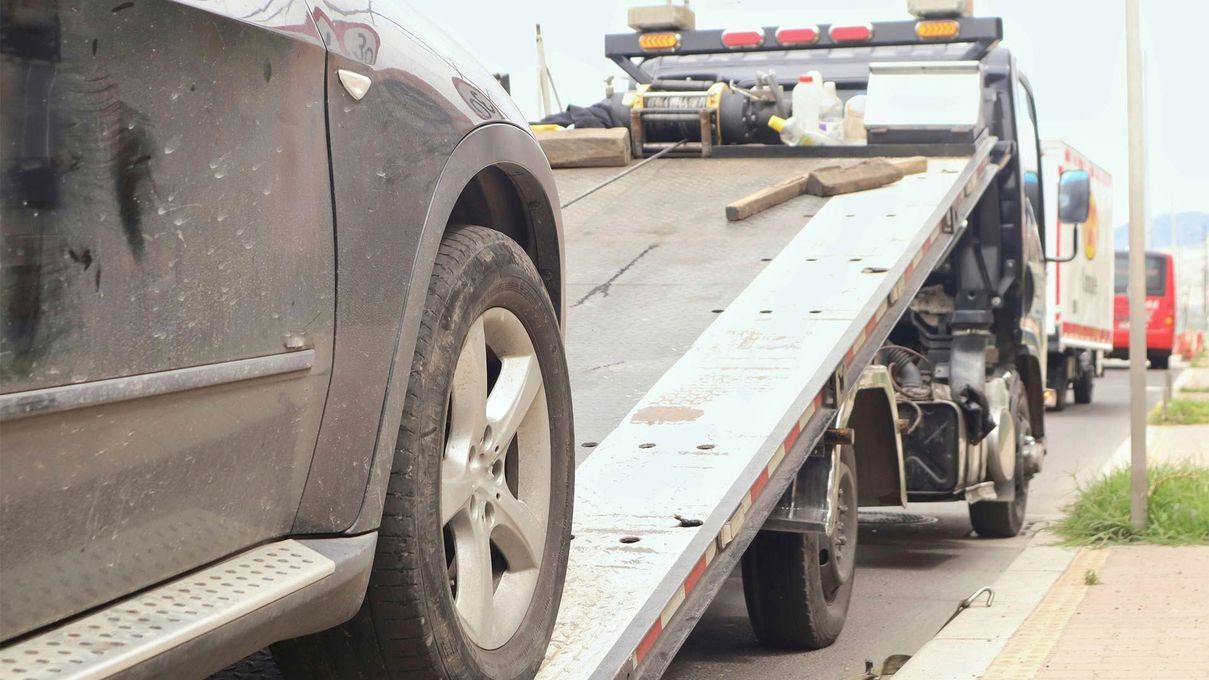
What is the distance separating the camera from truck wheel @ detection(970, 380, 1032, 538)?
Answer: 858cm

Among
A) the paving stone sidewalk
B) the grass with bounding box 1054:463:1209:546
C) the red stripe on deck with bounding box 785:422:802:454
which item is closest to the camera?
the red stripe on deck with bounding box 785:422:802:454

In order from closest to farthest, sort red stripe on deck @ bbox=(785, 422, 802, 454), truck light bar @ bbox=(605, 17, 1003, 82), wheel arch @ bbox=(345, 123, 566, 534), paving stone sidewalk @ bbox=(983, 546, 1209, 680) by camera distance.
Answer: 1. wheel arch @ bbox=(345, 123, 566, 534)
2. red stripe on deck @ bbox=(785, 422, 802, 454)
3. paving stone sidewalk @ bbox=(983, 546, 1209, 680)
4. truck light bar @ bbox=(605, 17, 1003, 82)

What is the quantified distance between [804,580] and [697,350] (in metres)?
0.92

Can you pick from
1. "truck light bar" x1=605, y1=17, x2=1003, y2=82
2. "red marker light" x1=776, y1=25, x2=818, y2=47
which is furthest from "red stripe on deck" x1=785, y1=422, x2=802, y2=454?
"red marker light" x1=776, y1=25, x2=818, y2=47

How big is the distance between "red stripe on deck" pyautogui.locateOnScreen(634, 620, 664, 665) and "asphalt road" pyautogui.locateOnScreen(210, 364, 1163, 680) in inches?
36.3

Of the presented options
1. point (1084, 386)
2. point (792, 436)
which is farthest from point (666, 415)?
point (1084, 386)

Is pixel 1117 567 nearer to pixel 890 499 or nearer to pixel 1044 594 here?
pixel 1044 594

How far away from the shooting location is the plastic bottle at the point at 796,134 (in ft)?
25.9

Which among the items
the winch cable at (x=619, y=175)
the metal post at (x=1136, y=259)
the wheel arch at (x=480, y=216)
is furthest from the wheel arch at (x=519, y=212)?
the metal post at (x=1136, y=259)

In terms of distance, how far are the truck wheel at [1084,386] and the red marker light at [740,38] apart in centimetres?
1404

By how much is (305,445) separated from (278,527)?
13 centimetres

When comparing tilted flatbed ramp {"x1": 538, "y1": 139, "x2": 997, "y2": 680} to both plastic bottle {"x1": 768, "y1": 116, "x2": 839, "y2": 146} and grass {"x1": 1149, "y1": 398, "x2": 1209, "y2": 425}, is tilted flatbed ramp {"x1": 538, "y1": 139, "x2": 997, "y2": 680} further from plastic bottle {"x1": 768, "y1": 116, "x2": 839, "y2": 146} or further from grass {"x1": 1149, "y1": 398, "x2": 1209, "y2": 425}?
grass {"x1": 1149, "y1": 398, "x2": 1209, "y2": 425}

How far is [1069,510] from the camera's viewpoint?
28.5 ft

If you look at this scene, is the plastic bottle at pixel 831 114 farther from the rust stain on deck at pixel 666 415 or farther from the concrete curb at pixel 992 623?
the rust stain on deck at pixel 666 415
